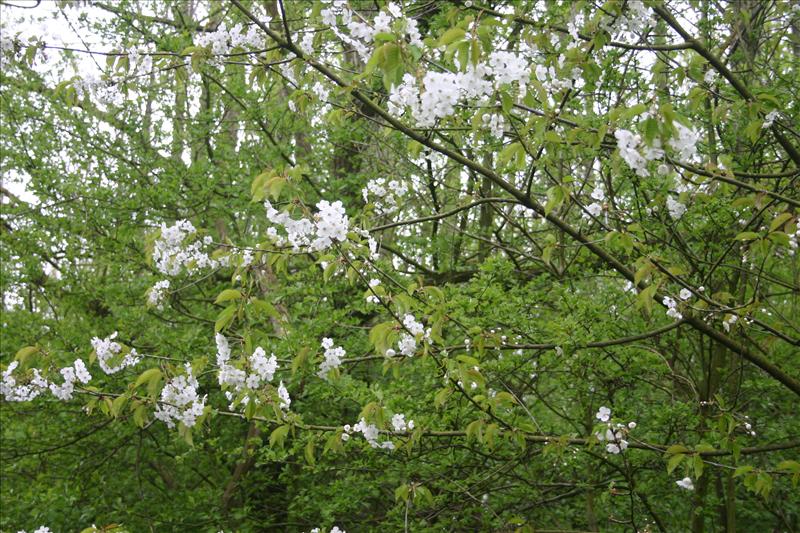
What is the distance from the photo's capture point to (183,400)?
3080 millimetres

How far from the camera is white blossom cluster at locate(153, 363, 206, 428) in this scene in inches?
119

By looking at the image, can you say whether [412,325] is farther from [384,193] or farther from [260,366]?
[384,193]

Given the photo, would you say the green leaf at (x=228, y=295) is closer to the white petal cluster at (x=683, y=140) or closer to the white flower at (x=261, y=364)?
the white flower at (x=261, y=364)

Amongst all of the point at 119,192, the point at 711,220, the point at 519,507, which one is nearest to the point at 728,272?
the point at 711,220

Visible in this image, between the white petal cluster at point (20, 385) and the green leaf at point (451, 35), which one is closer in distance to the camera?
the green leaf at point (451, 35)

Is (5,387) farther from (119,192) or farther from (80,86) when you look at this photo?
(119,192)

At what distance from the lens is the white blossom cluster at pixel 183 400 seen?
3.04 m

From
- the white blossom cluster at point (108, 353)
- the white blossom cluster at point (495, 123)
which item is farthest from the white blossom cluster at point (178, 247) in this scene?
the white blossom cluster at point (495, 123)

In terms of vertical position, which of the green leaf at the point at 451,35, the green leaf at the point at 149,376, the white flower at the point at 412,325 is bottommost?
the green leaf at the point at 149,376

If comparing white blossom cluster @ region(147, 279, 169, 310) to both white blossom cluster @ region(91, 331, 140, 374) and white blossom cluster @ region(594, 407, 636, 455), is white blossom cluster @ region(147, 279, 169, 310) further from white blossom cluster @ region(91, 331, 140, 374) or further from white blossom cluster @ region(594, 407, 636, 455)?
white blossom cluster @ region(594, 407, 636, 455)

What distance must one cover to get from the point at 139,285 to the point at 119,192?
968mm

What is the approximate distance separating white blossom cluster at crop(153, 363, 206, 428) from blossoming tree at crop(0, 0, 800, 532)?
1 centimetres

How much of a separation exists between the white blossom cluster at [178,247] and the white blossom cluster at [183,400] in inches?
18.4

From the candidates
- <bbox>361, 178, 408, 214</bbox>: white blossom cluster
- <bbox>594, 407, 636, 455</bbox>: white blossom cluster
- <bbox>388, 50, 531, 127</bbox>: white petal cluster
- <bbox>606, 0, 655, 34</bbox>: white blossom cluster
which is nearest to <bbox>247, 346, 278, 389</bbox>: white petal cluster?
<bbox>361, 178, 408, 214</bbox>: white blossom cluster
